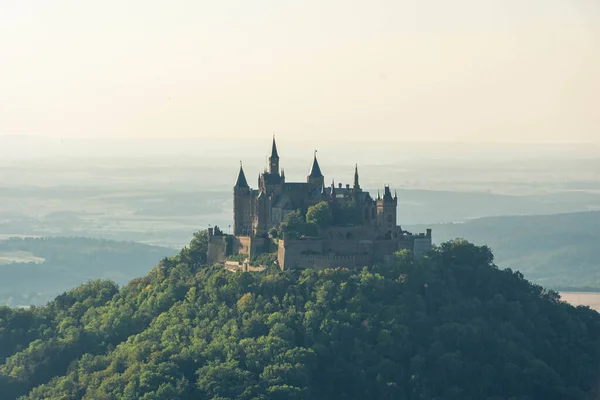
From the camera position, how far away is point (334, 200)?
116 m

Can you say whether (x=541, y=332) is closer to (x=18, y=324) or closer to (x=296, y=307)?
(x=296, y=307)

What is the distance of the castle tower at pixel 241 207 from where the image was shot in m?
118

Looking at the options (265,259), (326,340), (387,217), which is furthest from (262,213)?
(326,340)

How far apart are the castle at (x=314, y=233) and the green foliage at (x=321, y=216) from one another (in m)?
0.35

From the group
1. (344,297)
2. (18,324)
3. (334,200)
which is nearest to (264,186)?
(334,200)

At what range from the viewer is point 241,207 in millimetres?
118875

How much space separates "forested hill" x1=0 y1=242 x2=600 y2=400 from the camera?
102312 millimetres

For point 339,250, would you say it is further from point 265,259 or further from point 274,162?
point 274,162

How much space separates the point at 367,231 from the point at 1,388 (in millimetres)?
27094

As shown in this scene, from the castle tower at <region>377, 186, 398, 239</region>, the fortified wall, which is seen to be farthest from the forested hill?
the castle tower at <region>377, 186, 398, 239</region>

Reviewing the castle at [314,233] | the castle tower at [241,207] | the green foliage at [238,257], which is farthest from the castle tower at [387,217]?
the castle tower at [241,207]

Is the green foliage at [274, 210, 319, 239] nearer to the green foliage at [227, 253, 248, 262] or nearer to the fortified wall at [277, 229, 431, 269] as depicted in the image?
the fortified wall at [277, 229, 431, 269]

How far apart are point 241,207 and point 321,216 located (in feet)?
26.7

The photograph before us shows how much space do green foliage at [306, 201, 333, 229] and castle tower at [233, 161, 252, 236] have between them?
6.54 metres
